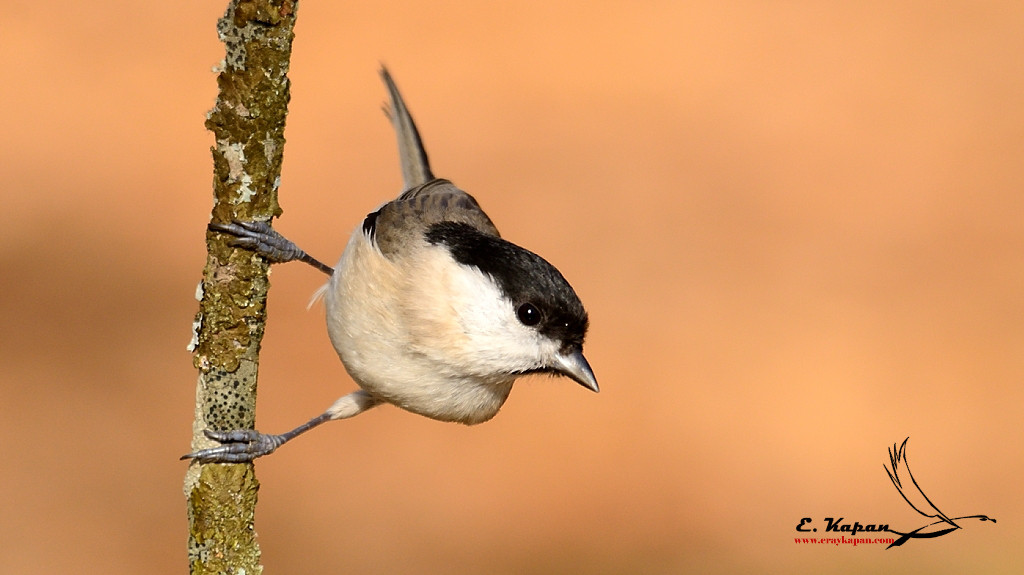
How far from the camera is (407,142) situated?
2.61 m

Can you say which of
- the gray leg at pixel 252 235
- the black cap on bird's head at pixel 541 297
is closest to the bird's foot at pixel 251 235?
the gray leg at pixel 252 235

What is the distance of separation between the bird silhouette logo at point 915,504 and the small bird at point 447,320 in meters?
1.83

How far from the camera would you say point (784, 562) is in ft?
10.8

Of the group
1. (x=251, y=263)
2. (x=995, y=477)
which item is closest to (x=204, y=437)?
(x=251, y=263)

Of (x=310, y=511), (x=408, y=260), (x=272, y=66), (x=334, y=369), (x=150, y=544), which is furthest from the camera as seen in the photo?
(x=334, y=369)

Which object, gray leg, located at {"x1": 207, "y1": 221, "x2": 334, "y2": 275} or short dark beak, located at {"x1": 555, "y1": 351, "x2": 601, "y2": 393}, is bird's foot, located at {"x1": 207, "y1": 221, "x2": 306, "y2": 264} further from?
short dark beak, located at {"x1": 555, "y1": 351, "x2": 601, "y2": 393}

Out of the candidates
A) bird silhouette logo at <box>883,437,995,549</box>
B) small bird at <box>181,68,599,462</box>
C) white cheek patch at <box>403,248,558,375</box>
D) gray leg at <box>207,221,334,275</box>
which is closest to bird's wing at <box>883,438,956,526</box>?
bird silhouette logo at <box>883,437,995,549</box>

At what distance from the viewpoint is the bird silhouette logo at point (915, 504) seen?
320 centimetres

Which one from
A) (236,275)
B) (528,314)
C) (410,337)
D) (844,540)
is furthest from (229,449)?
(844,540)

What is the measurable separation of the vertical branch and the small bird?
0.09 meters

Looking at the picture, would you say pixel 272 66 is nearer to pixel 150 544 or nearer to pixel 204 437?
pixel 204 437

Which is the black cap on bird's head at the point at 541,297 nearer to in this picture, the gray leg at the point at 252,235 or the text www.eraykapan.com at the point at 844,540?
the gray leg at the point at 252,235

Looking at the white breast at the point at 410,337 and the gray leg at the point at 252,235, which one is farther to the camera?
the white breast at the point at 410,337

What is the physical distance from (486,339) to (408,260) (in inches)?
10.4
